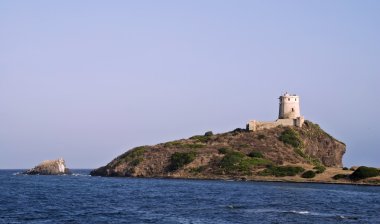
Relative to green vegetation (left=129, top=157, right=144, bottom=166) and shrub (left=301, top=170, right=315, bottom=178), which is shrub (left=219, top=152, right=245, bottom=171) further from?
green vegetation (left=129, top=157, right=144, bottom=166)

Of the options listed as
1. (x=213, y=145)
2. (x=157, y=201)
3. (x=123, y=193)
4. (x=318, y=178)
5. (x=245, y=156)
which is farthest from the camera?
(x=213, y=145)

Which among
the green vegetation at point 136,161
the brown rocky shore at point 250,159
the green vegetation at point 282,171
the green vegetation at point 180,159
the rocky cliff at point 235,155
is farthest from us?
the green vegetation at point 136,161

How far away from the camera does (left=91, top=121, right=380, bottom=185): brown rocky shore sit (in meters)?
152

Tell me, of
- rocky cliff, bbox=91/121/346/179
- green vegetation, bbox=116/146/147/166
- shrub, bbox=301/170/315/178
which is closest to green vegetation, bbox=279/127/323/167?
rocky cliff, bbox=91/121/346/179

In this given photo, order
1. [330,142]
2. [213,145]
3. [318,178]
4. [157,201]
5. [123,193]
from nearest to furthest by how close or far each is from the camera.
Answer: [157,201] < [123,193] < [318,178] < [213,145] < [330,142]

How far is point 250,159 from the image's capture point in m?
164

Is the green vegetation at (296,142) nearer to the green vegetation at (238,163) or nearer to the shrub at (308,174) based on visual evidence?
the green vegetation at (238,163)

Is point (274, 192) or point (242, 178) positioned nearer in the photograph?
point (274, 192)

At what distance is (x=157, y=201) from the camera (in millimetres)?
87812

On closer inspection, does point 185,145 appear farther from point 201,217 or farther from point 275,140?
point 201,217

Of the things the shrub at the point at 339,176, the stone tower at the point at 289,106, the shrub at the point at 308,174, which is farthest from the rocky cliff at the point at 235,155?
the shrub at the point at 339,176

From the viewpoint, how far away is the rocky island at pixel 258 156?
501 feet

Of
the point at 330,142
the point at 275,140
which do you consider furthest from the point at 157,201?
the point at 330,142

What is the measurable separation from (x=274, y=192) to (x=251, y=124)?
7757cm
